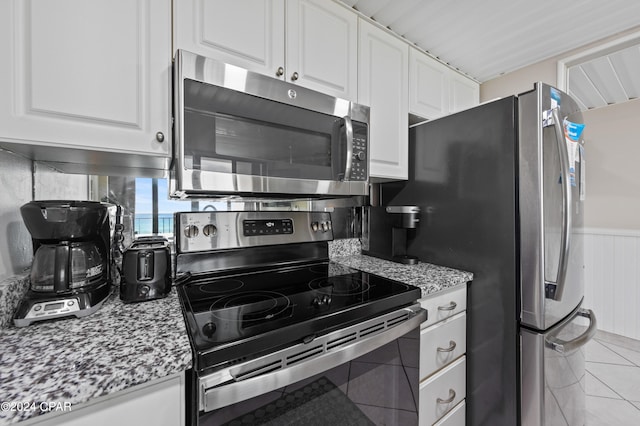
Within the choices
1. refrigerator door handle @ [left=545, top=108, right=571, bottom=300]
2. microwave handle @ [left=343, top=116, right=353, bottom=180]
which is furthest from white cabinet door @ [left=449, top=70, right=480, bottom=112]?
microwave handle @ [left=343, top=116, right=353, bottom=180]

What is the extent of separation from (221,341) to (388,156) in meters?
1.20

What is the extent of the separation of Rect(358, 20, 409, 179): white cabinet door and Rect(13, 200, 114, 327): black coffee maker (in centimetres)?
119

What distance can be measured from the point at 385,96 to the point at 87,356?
5.00 feet

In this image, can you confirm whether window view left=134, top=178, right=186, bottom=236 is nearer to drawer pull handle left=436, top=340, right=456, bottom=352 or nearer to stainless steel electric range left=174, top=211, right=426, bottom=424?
stainless steel electric range left=174, top=211, right=426, bottom=424

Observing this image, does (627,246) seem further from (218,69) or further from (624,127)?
(218,69)

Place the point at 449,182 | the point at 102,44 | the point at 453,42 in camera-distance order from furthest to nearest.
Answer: the point at 453,42 → the point at 449,182 → the point at 102,44

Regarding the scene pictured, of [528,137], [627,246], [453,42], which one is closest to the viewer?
[528,137]

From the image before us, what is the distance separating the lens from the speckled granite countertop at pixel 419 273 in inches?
44.2

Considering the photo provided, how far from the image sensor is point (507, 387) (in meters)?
1.13

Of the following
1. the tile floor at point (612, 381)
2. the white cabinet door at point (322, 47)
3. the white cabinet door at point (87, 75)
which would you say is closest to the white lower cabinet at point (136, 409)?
the white cabinet door at point (87, 75)

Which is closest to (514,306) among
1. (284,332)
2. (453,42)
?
(284,332)

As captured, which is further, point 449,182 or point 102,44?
point 449,182

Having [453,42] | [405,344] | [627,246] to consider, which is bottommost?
[405,344]

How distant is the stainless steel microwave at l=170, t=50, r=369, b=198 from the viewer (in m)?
0.86
